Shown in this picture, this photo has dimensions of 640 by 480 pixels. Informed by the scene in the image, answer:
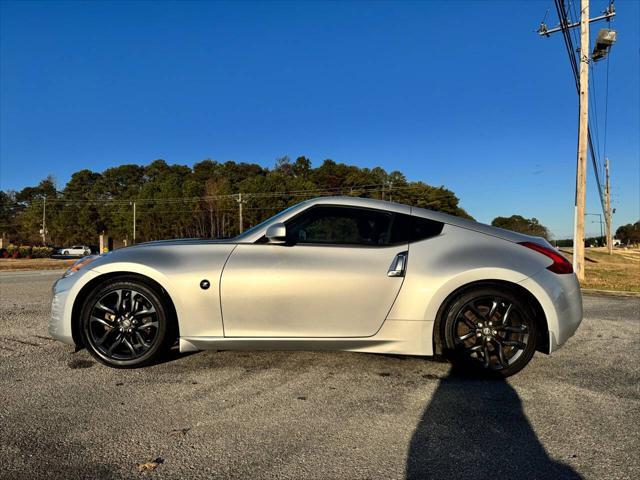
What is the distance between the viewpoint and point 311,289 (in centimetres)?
334

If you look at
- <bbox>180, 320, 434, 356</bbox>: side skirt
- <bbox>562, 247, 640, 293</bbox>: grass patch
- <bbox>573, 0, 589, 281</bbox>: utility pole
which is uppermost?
<bbox>573, 0, 589, 281</bbox>: utility pole

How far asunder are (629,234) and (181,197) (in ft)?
349

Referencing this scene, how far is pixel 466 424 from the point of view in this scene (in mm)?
2625

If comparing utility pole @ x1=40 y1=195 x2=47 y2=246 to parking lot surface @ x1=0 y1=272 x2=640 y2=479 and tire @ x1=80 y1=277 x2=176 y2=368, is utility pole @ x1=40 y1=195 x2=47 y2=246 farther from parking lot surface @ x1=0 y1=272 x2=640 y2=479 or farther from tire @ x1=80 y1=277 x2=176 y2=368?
parking lot surface @ x1=0 y1=272 x2=640 y2=479

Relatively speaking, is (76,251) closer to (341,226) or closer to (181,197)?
(181,197)

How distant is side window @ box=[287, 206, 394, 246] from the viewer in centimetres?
354

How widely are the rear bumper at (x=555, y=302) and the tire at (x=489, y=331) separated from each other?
0.12m

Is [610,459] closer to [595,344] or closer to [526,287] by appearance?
[526,287]

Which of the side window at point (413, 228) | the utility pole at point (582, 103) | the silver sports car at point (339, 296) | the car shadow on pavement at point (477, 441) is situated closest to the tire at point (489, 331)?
the silver sports car at point (339, 296)

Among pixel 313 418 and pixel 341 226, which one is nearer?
pixel 313 418

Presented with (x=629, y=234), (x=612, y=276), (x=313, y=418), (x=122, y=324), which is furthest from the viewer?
(x=629, y=234)

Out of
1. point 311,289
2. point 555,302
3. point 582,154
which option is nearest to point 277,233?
point 311,289

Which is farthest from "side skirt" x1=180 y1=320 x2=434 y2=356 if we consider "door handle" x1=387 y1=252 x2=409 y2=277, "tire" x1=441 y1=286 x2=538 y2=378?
"door handle" x1=387 y1=252 x2=409 y2=277

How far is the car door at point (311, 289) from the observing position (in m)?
3.35
